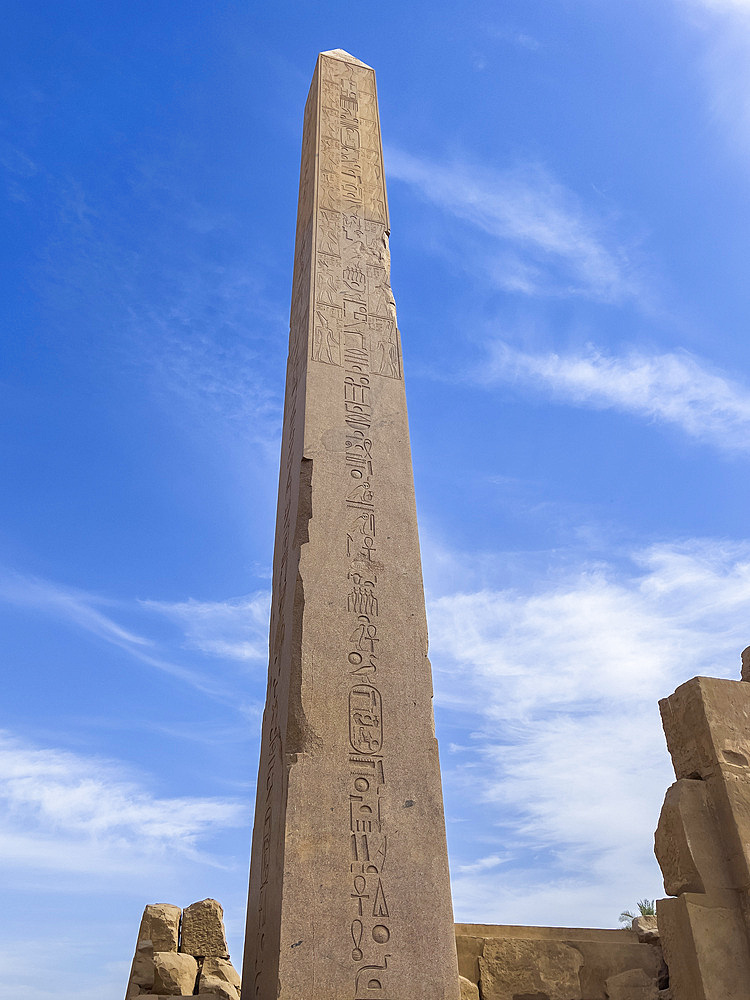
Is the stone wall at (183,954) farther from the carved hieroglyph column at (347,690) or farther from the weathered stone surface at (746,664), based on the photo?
the weathered stone surface at (746,664)

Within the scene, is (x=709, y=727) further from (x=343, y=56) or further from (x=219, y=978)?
(x=343, y=56)

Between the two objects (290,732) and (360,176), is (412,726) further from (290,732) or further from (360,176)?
(360,176)

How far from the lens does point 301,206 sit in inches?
251

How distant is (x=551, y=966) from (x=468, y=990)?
0.48 metres

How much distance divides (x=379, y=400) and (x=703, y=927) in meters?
3.04

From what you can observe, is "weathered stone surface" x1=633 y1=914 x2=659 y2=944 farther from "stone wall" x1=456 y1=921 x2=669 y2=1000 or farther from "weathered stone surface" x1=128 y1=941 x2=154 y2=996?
"weathered stone surface" x1=128 y1=941 x2=154 y2=996

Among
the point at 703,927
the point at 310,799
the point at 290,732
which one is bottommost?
the point at 703,927

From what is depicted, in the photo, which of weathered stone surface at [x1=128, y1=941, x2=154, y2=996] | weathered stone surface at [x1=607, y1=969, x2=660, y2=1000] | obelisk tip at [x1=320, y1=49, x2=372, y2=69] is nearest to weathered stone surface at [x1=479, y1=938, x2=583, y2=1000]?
weathered stone surface at [x1=607, y1=969, x2=660, y2=1000]

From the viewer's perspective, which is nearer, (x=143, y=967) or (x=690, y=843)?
(x=690, y=843)

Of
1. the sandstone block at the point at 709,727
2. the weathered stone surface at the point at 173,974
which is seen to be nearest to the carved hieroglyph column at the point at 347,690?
the weathered stone surface at the point at 173,974

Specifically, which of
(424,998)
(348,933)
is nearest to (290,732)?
(348,933)

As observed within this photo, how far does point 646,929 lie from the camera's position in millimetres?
4715

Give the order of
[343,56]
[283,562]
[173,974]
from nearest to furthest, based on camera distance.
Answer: [283,562]
[173,974]
[343,56]

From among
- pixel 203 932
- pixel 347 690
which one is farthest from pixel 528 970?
pixel 203 932
